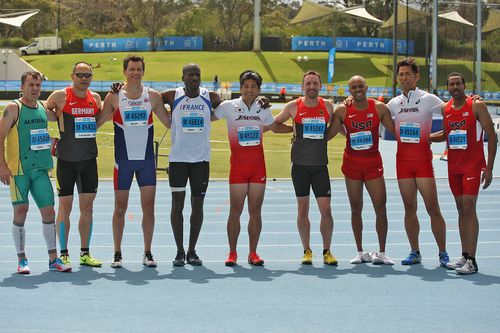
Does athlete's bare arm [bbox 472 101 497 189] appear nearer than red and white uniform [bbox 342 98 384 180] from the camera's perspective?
Yes

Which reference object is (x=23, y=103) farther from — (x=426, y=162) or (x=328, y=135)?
(x=426, y=162)

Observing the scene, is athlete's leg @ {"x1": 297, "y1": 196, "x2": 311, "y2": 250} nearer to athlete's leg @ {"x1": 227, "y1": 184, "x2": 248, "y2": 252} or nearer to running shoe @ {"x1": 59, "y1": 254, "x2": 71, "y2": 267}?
athlete's leg @ {"x1": 227, "y1": 184, "x2": 248, "y2": 252}

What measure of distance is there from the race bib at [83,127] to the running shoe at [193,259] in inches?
56.4

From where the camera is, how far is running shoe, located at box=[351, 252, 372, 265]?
30.3 feet

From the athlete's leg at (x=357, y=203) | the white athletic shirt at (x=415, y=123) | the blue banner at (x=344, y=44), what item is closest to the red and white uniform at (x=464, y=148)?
the white athletic shirt at (x=415, y=123)

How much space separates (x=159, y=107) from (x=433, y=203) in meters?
2.71

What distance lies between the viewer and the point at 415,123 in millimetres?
9078

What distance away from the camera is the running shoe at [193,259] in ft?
29.7

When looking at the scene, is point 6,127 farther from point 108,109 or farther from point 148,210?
point 148,210

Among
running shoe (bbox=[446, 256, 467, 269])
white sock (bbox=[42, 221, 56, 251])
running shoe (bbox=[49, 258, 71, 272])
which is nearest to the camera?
running shoe (bbox=[49, 258, 71, 272])

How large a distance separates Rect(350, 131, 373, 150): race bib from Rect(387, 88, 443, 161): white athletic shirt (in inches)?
10.8

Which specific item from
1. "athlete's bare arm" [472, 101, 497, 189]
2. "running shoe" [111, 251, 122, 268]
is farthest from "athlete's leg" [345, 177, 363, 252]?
"running shoe" [111, 251, 122, 268]

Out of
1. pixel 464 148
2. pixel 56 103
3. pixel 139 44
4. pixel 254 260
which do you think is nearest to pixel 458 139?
pixel 464 148

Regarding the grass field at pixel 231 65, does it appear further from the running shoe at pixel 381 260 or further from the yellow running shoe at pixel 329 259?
the yellow running shoe at pixel 329 259
